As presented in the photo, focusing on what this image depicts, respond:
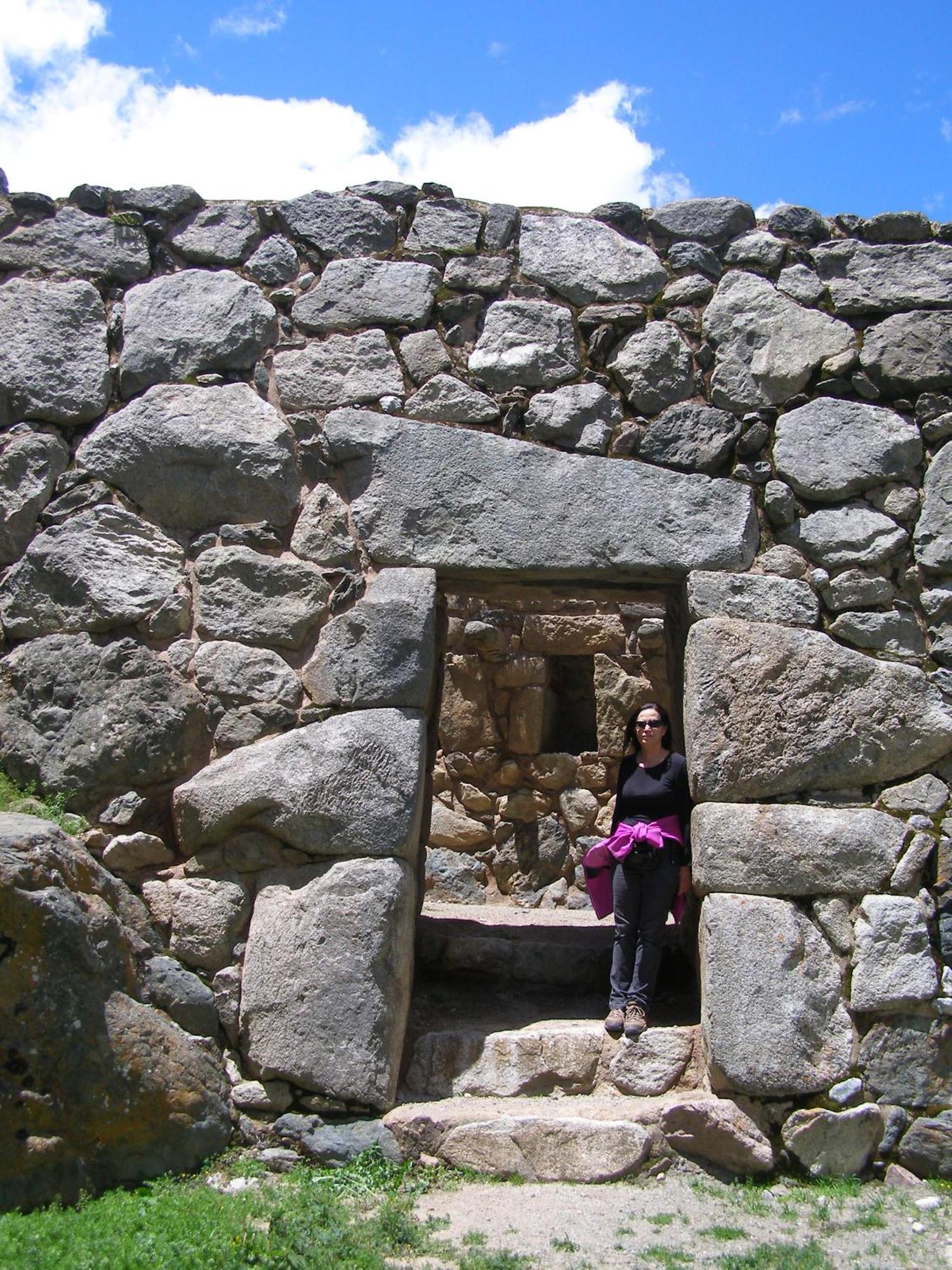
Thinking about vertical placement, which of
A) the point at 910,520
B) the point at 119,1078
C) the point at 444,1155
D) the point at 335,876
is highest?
the point at 910,520

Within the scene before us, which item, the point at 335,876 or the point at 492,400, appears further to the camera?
the point at 492,400

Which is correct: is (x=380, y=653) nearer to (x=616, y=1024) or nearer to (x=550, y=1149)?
(x=616, y=1024)

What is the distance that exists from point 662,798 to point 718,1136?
3.60 feet

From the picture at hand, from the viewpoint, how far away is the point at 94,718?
368 cm

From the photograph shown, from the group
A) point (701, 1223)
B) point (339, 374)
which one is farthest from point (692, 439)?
point (701, 1223)

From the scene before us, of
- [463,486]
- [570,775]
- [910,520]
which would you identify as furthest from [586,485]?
[570,775]

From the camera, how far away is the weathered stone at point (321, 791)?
3.53 m

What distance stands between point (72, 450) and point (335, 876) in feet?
5.68

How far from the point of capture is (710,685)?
3.69 metres

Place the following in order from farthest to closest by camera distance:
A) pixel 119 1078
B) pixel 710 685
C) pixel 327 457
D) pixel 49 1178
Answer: pixel 327 457 → pixel 710 685 → pixel 119 1078 → pixel 49 1178

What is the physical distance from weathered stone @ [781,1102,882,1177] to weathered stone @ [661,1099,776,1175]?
0.08 metres

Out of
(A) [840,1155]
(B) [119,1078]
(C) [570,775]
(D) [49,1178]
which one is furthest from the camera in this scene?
(C) [570,775]

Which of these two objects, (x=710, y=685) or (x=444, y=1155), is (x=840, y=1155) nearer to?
(x=444, y=1155)

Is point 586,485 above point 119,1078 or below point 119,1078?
above
